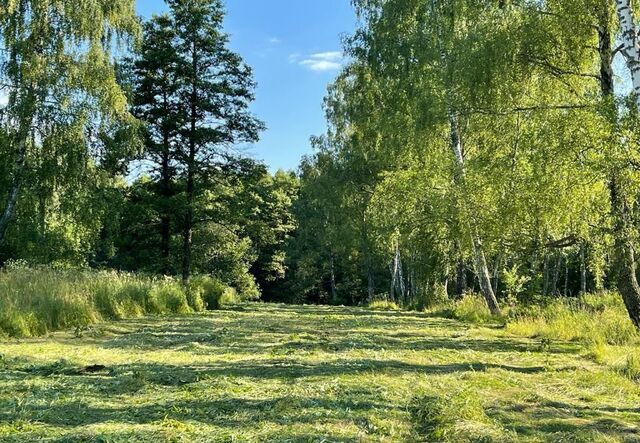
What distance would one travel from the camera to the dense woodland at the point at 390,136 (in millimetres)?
8195

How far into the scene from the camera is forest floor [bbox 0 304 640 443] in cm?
396

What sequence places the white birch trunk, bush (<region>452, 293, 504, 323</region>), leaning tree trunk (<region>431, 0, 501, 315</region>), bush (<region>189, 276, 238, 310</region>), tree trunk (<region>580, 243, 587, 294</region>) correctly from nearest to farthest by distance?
the white birch trunk < tree trunk (<region>580, 243, 587, 294</region>) < leaning tree trunk (<region>431, 0, 501, 315</region>) < bush (<region>452, 293, 504, 323</region>) < bush (<region>189, 276, 238, 310</region>)

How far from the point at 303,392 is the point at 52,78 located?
37.8ft

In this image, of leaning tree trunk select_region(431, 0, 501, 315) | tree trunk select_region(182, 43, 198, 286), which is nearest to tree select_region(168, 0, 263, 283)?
tree trunk select_region(182, 43, 198, 286)

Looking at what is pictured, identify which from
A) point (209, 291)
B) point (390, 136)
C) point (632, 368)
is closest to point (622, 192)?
point (632, 368)

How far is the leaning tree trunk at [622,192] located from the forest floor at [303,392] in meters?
1.22

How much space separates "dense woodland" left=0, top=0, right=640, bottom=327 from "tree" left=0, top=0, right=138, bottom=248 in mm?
40

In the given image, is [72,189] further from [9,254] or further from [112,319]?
[9,254]

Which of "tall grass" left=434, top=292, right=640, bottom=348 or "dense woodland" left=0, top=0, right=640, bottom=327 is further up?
"dense woodland" left=0, top=0, right=640, bottom=327

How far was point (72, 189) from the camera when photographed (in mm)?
13766

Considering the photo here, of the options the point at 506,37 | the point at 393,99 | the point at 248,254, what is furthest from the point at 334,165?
the point at 506,37

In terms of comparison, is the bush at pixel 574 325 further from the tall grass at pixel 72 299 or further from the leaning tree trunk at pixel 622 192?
the tall grass at pixel 72 299

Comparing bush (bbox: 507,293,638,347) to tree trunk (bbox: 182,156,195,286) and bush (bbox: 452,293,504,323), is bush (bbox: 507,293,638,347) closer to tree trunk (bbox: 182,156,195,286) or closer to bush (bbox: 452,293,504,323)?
bush (bbox: 452,293,504,323)

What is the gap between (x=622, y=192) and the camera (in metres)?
7.34
